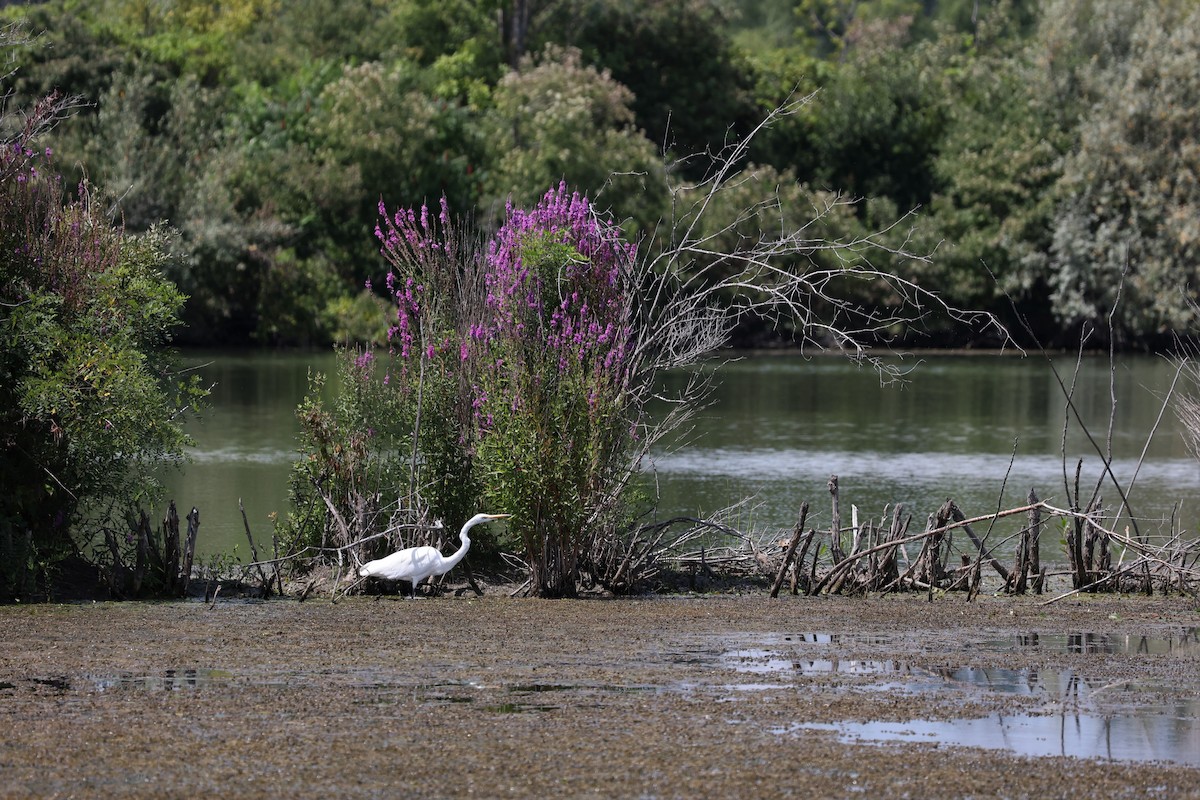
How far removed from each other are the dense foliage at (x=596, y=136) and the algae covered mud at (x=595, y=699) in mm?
36075

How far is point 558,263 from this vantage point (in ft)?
48.5

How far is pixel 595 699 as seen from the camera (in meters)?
9.75

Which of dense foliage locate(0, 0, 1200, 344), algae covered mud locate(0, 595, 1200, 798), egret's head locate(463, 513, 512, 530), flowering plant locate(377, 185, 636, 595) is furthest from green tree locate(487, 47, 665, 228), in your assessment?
algae covered mud locate(0, 595, 1200, 798)

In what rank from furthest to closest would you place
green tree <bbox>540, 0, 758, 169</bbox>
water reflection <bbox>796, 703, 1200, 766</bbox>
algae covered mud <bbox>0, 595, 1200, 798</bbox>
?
green tree <bbox>540, 0, 758, 169</bbox>
water reflection <bbox>796, 703, 1200, 766</bbox>
algae covered mud <bbox>0, 595, 1200, 798</bbox>

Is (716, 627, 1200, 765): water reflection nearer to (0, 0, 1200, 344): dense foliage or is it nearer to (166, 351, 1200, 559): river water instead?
(166, 351, 1200, 559): river water

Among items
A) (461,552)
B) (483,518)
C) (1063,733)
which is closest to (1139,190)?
(483,518)

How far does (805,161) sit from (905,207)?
4.62 meters

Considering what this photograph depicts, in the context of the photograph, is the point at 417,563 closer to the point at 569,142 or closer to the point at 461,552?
the point at 461,552

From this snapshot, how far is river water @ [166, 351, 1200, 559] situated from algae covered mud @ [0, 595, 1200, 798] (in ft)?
7.60

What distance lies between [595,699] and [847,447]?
22.0 m

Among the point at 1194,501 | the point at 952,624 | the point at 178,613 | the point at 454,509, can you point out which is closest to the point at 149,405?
the point at 178,613

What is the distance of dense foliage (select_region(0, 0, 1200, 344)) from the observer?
182 ft

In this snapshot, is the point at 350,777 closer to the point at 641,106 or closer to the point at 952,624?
the point at 952,624

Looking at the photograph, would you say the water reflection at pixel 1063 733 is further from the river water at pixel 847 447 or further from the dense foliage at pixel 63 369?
the dense foliage at pixel 63 369
